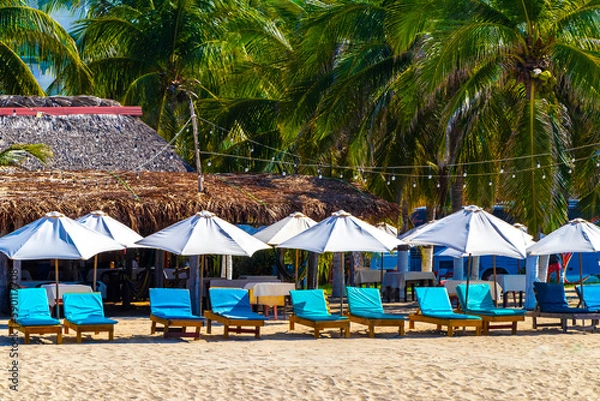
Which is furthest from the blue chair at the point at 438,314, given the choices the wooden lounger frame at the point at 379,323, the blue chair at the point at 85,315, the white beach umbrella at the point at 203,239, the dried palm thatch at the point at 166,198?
the blue chair at the point at 85,315

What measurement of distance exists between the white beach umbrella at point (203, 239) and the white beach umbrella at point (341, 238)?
688 millimetres

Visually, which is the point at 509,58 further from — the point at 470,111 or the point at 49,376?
the point at 49,376

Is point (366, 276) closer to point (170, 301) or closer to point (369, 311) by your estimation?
point (369, 311)

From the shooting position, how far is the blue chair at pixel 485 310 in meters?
15.9

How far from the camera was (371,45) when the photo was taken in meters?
22.5

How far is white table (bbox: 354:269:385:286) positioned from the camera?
23.6 meters

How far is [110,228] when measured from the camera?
16.6 m

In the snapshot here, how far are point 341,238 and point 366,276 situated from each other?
25.6 ft

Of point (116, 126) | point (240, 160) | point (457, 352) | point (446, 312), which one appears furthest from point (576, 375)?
point (240, 160)

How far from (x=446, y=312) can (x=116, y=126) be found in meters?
10.1

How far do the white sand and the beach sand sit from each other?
0.04 feet

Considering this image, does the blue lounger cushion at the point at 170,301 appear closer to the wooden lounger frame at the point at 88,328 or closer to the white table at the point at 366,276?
the wooden lounger frame at the point at 88,328

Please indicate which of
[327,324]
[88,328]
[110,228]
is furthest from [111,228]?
[327,324]

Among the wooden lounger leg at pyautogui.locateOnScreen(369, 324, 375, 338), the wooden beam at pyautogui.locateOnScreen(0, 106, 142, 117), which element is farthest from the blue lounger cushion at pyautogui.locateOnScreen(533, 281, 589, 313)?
the wooden beam at pyautogui.locateOnScreen(0, 106, 142, 117)
